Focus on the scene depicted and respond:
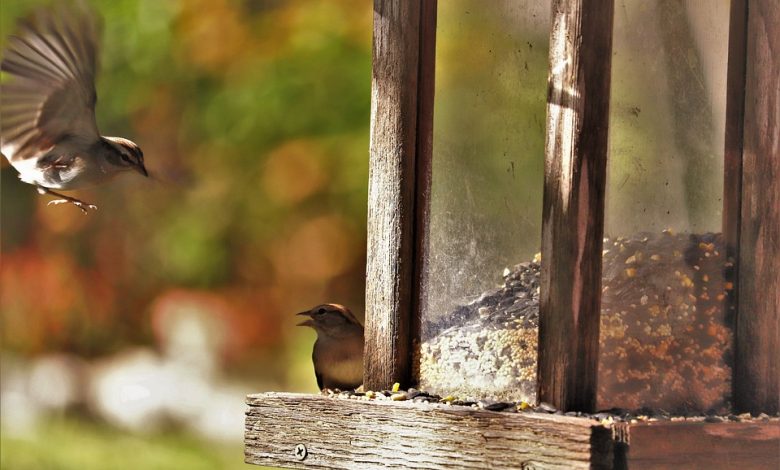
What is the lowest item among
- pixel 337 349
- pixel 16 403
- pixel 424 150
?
pixel 16 403

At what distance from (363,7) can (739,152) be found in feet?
12.5

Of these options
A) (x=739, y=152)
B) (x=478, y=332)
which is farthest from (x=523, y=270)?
(x=739, y=152)

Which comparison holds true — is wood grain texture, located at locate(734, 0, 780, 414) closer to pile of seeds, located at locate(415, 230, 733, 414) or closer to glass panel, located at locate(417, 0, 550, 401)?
pile of seeds, located at locate(415, 230, 733, 414)

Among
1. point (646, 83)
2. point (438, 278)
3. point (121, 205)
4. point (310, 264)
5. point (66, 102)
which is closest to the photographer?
point (646, 83)

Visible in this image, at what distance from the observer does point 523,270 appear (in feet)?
8.29

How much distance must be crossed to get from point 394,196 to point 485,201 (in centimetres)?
24

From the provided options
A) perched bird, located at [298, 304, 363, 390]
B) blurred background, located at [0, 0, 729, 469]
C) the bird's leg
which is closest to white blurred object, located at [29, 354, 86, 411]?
blurred background, located at [0, 0, 729, 469]

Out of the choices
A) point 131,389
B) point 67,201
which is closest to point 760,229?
point 67,201

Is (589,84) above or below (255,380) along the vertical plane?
above

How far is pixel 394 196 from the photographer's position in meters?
2.76

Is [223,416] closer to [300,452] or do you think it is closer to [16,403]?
[16,403]

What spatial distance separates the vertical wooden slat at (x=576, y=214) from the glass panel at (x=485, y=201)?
9cm

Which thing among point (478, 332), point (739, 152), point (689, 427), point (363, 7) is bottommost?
point (689, 427)

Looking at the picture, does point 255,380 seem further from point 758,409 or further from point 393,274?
point 758,409
